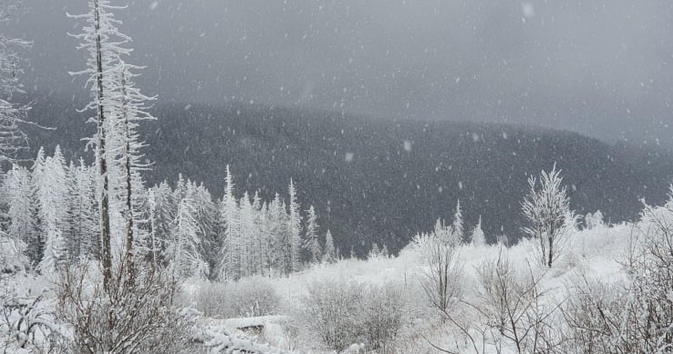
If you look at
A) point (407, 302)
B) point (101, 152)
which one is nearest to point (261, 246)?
point (101, 152)

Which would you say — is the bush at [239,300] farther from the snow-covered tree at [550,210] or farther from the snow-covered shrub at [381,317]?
the snow-covered tree at [550,210]

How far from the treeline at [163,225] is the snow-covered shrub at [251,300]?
5.92m

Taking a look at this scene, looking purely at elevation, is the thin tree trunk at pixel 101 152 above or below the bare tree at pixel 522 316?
above

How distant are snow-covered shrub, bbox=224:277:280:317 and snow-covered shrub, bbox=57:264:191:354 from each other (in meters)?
18.0

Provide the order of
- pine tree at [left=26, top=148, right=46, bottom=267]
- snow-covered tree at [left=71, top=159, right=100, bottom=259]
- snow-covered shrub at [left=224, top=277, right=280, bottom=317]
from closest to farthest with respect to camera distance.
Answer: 1. snow-covered shrub at [left=224, top=277, right=280, bottom=317]
2. pine tree at [left=26, top=148, right=46, bottom=267]
3. snow-covered tree at [left=71, top=159, right=100, bottom=259]

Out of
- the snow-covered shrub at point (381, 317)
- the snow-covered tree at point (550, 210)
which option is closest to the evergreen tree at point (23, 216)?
the snow-covered shrub at point (381, 317)

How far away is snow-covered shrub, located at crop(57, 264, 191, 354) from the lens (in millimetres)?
5480

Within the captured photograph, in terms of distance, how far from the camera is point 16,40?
41.6 ft

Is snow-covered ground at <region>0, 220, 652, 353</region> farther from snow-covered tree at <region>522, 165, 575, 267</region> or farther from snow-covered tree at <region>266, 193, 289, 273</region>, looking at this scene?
snow-covered tree at <region>266, 193, 289, 273</region>

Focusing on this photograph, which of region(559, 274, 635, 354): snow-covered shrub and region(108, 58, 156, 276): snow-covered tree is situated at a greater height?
region(108, 58, 156, 276): snow-covered tree

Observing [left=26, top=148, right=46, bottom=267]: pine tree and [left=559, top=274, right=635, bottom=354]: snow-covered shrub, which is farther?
[left=26, top=148, right=46, bottom=267]: pine tree

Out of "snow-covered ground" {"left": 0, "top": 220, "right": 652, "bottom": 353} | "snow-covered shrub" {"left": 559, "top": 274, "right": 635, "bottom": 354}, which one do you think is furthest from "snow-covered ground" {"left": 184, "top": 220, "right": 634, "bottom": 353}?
"snow-covered shrub" {"left": 559, "top": 274, "right": 635, "bottom": 354}

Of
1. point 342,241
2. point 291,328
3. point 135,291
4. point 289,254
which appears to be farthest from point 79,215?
point 342,241

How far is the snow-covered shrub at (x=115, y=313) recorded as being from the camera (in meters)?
5.48
